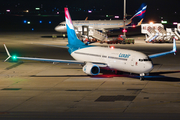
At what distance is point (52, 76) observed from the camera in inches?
1543

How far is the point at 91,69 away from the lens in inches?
1453

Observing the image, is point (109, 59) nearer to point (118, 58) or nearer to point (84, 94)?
point (118, 58)

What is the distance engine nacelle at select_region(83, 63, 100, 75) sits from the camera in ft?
121

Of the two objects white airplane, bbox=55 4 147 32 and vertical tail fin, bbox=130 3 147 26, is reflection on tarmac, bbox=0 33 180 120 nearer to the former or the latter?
white airplane, bbox=55 4 147 32

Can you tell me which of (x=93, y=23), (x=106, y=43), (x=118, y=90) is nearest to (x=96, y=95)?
(x=118, y=90)

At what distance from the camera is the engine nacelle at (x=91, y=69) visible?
36.9m

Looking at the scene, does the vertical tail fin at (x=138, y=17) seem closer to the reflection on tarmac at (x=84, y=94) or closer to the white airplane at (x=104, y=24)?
the white airplane at (x=104, y=24)

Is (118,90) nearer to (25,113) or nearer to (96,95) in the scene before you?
(96,95)

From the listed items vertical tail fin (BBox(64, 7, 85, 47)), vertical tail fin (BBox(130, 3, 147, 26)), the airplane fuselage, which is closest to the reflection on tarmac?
the airplane fuselage

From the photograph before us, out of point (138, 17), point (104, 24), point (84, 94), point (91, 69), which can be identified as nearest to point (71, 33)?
point (91, 69)

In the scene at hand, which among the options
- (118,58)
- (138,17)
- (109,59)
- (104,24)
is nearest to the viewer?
(118,58)

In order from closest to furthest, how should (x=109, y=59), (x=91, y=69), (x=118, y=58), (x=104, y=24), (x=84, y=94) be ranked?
(x=84, y=94) → (x=91, y=69) → (x=118, y=58) → (x=109, y=59) → (x=104, y=24)

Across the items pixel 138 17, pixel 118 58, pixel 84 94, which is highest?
pixel 138 17

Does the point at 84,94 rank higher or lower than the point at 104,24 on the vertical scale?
lower
